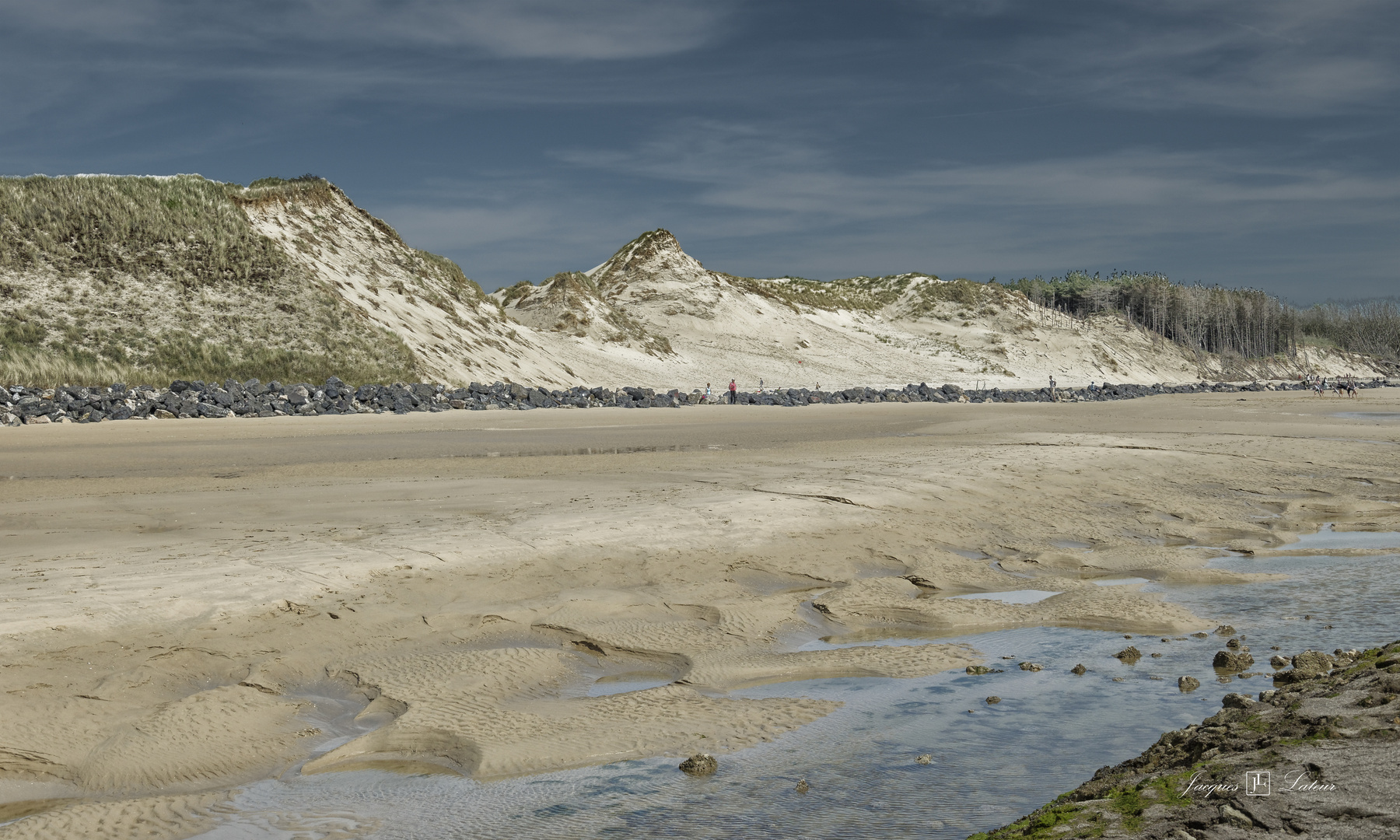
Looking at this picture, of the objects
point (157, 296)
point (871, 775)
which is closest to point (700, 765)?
point (871, 775)

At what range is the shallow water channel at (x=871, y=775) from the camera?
3.74 m

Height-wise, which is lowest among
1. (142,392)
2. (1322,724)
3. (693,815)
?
(693,815)

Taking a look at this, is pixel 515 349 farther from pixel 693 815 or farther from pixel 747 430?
pixel 693 815

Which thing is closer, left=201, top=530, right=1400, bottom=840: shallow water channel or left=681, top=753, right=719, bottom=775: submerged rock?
left=201, top=530, right=1400, bottom=840: shallow water channel

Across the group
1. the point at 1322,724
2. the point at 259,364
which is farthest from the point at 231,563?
Result: the point at 259,364

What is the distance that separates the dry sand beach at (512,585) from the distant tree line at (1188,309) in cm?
10558

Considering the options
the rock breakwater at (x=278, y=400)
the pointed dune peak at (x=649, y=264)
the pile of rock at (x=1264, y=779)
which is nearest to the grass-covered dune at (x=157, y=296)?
the rock breakwater at (x=278, y=400)

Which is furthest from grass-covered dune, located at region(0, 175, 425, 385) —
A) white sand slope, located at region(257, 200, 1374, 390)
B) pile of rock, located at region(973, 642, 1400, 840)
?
pile of rock, located at region(973, 642, 1400, 840)

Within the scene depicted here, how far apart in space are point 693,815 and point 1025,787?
1.43 metres

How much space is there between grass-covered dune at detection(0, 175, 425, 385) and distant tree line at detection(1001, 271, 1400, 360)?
91.4m

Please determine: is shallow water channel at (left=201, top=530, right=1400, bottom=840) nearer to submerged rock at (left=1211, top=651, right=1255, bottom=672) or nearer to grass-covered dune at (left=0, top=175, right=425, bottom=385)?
submerged rock at (left=1211, top=651, right=1255, bottom=672)

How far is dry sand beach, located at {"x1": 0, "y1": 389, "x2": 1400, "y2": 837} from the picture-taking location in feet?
14.8

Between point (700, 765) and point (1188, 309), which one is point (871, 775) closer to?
point (700, 765)

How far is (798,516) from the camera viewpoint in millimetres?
9438
